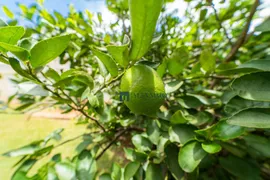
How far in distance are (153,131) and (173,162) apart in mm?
97

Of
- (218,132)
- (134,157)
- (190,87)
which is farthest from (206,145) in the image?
(190,87)

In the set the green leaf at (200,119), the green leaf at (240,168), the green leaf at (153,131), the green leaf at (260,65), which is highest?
the green leaf at (260,65)

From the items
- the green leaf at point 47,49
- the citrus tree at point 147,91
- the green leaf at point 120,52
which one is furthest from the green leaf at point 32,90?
the green leaf at point 120,52

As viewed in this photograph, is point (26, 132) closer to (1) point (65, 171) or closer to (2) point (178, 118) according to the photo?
(1) point (65, 171)

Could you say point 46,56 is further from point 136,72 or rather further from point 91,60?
point 91,60

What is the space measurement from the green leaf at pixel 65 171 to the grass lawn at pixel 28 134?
2.78 feet

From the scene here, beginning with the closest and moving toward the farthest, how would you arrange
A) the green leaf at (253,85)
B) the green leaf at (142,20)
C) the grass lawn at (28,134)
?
1. the green leaf at (142,20)
2. the green leaf at (253,85)
3. the grass lawn at (28,134)

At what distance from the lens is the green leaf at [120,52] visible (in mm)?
249

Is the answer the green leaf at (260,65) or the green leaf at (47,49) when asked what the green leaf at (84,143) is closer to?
the green leaf at (47,49)

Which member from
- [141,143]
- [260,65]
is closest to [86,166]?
[141,143]

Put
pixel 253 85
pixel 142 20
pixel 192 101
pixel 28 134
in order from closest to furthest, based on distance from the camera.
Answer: pixel 142 20, pixel 253 85, pixel 192 101, pixel 28 134

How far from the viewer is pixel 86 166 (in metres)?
0.51

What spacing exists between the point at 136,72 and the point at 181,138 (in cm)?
24

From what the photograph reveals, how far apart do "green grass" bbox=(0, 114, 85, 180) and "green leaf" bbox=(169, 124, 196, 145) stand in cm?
117
